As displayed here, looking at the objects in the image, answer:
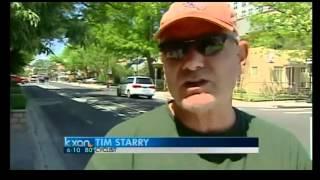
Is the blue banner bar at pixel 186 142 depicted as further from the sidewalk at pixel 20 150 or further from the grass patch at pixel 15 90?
the grass patch at pixel 15 90

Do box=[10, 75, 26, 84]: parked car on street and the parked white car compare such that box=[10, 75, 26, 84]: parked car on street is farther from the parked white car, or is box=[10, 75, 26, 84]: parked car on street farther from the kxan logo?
the parked white car

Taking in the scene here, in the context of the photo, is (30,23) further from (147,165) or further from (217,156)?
(217,156)

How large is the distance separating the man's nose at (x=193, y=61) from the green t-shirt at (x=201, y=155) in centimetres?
43

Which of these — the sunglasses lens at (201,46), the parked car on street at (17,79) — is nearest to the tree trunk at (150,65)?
the sunglasses lens at (201,46)

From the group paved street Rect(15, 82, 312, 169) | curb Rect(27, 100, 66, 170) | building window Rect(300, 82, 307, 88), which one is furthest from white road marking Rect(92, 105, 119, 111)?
building window Rect(300, 82, 307, 88)

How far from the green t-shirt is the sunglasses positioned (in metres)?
0.52

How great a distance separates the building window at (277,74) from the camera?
5.01 metres

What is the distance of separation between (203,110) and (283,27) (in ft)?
5.52

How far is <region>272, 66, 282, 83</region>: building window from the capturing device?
5.01 meters

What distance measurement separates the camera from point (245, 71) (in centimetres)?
438
